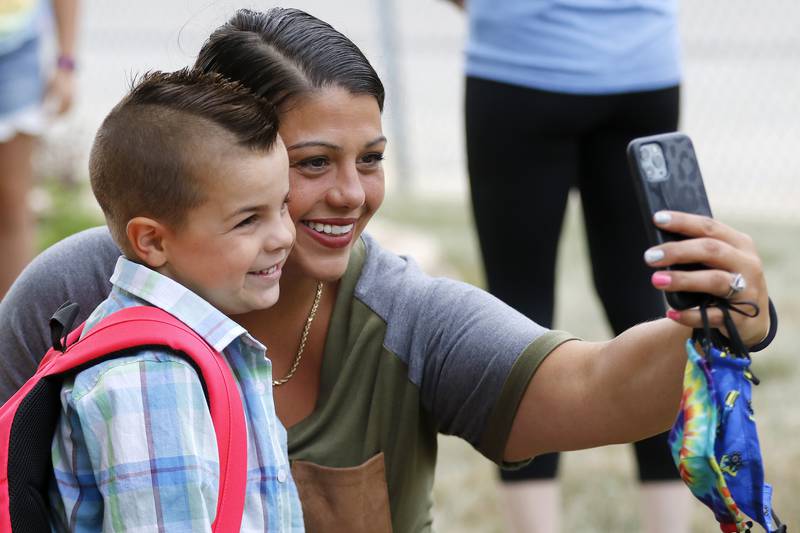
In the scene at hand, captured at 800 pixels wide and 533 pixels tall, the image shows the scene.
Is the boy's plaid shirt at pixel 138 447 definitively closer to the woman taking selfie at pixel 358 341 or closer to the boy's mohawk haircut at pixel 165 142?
the boy's mohawk haircut at pixel 165 142

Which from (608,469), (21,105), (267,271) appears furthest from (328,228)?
(21,105)

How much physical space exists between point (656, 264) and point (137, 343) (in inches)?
24.2

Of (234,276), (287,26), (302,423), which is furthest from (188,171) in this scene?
(302,423)

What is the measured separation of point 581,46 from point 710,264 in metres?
1.37

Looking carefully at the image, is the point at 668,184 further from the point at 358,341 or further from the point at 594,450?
the point at 594,450

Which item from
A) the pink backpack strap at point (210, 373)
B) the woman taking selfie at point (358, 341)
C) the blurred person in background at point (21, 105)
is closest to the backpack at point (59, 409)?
the pink backpack strap at point (210, 373)

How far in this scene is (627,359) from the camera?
68.2 inches

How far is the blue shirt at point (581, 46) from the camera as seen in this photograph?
2.76 meters

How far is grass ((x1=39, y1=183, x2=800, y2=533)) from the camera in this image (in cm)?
322

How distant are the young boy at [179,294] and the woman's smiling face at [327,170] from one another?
0.41ft

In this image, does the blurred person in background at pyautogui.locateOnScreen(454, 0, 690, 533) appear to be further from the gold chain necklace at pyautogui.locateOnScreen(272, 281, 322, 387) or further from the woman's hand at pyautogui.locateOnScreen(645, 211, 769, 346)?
the woman's hand at pyautogui.locateOnScreen(645, 211, 769, 346)

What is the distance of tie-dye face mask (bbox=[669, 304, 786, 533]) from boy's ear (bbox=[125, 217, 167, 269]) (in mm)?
676

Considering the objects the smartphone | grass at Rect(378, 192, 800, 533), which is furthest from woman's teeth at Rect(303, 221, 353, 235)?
grass at Rect(378, 192, 800, 533)

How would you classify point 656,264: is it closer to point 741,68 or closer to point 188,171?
point 188,171
